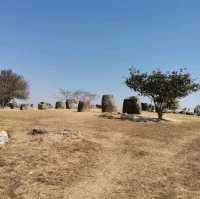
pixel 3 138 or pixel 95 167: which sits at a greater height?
pixel 3 138

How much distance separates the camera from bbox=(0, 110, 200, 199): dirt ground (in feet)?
32.7

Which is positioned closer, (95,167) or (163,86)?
(95,167)

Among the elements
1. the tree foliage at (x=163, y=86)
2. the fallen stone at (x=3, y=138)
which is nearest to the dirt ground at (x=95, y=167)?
the fallen stone at (x=3, y=138)

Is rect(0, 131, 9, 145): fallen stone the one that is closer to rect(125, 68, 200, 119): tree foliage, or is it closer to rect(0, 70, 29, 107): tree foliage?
rect(125, 68, 200, 119): tree foliage

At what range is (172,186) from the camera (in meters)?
10.6

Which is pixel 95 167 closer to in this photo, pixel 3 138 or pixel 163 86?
pixel 3 138

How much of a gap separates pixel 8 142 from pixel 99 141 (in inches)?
165

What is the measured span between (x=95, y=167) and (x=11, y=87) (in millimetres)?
72153

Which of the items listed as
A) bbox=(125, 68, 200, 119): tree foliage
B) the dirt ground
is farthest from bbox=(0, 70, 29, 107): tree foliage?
the dirt ground

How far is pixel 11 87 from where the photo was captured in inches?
3221

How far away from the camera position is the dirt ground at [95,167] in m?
9.96

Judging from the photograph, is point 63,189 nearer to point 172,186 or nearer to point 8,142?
point 172,186

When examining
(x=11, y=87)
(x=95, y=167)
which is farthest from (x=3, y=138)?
(x=11, y=87)

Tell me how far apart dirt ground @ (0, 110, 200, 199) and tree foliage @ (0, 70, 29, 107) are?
64.8 metres
